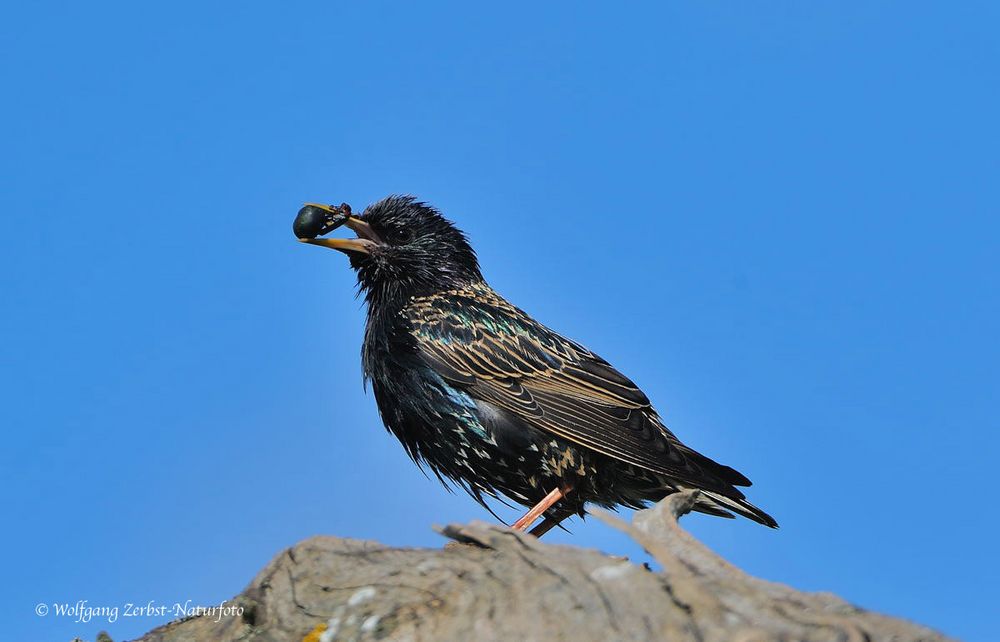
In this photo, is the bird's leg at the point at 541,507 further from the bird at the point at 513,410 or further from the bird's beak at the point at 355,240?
the bird's beak at the point at 355,240

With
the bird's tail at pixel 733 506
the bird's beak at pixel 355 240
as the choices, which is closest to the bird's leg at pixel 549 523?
the bird's tail at pixel 733 506

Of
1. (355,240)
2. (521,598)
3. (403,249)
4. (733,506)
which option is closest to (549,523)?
(733,506)

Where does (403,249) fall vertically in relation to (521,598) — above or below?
above

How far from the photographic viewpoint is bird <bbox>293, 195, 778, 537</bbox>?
25.6 ft

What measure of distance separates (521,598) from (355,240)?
4.78m

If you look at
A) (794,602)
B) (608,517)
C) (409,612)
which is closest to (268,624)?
(409,612)

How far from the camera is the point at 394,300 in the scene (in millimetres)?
8727

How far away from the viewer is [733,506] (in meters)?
7.59

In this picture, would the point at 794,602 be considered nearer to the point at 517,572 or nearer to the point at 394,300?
the point at 517,572

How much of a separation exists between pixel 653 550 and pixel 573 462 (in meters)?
2.81

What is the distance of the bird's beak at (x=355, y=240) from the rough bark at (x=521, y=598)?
150 inches

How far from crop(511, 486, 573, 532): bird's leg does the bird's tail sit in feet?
3.10

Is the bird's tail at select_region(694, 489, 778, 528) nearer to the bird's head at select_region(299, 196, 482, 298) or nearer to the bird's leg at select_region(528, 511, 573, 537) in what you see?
the bird's leg at select_region(528, 511, 573, 537)

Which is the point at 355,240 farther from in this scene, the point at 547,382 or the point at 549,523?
the point at 549,523
